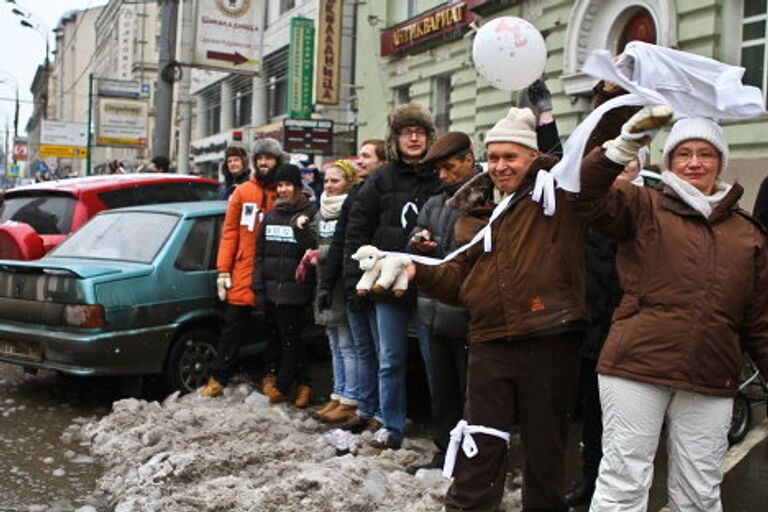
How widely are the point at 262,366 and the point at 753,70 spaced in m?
7.15

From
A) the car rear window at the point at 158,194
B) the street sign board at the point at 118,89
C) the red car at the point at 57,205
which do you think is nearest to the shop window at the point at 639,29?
the car rear window at the point at 158,194

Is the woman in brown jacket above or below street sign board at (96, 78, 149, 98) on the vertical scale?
below

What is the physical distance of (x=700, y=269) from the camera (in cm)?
300

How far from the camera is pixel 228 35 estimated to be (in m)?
16.9

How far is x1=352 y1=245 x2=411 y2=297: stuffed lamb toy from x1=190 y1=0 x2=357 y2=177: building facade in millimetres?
16000

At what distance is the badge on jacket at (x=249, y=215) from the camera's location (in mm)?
6707

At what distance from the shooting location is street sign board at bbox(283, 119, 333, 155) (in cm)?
2009

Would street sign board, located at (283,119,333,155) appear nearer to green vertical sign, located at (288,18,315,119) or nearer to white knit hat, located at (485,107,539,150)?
green vertical sign, located at (288,18,315,119)

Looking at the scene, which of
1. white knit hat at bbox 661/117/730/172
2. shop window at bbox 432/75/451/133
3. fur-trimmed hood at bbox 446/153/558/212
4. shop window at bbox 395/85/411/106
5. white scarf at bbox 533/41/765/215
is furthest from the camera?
shop window at bbox 395/85/411/106

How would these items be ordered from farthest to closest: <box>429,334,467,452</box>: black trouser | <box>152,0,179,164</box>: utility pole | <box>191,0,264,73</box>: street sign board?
<box>191,0,264,73</box>: street sign board, <box>152,0,179,164</box>: utility pole, <box>429,334,467,452</box>: black trouser

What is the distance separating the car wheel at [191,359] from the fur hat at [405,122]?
2598mm

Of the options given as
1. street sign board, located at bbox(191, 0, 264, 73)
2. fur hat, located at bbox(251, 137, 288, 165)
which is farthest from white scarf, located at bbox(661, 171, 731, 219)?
street sign board, located at bbox(191, 0, 264, 73)

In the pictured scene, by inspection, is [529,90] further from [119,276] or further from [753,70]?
[753,70]

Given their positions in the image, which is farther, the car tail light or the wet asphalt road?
the car tail light
